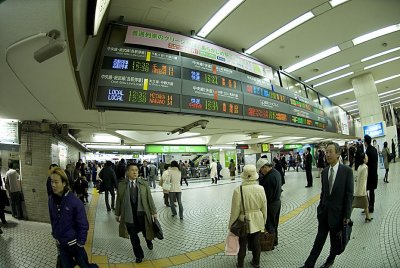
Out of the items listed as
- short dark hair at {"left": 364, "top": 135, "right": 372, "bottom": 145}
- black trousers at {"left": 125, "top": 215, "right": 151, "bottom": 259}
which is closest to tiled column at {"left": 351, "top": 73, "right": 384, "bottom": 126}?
short dark hair at {"left": 364, "top": 135, "right": 372, "bottom": 145}

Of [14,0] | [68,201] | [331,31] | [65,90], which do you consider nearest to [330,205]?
[68,201]

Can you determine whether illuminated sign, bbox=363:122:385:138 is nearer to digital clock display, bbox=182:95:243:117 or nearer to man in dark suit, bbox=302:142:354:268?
digital clock display, bbox=182:95:243:117

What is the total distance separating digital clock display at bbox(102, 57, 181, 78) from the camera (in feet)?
15.3

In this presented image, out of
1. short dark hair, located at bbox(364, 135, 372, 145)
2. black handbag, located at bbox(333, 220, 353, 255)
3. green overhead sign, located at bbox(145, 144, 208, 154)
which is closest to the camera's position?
black handbag, located at bbox(333, 220, 353, 255)

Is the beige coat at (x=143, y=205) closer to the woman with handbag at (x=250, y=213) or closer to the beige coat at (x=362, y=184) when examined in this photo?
the woman with handbag at (x=250, y=213)

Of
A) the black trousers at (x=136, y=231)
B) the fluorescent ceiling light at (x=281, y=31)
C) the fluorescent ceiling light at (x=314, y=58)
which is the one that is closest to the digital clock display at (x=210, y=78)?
the fluorescent ceiling light at (x=281, y=31)

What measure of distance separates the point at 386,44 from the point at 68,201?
10221 millimetres

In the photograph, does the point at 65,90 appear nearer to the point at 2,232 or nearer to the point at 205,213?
the point at 2,232

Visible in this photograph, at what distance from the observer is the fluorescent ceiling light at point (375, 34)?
22.6ft

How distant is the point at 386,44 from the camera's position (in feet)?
25.5

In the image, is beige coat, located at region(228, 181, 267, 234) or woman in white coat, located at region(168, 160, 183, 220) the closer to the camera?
beige coat, located at region(228, 181, 267, 234)

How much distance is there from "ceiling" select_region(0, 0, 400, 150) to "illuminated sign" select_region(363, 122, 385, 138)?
170 inches

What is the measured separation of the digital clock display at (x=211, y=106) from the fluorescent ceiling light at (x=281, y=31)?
89.7 inches

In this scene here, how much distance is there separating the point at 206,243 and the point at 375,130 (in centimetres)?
1243
